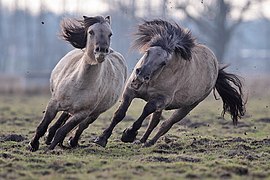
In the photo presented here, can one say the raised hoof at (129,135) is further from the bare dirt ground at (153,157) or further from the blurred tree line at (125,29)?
the blurred tree line at (125,29)

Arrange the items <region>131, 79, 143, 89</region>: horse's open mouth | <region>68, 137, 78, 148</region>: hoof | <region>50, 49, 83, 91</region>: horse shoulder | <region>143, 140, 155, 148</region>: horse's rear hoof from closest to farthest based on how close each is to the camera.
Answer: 1. <region>131, 79, 143, 89</region>: horse's open mouth
2. <region>50, 49, 83, 91</region>: horse shoulder
3. <region>68, 137, 78, 148</region>: hoof
4. <region>143, 140, 155, 148</region>: horse's rear hoof

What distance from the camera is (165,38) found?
34.7 feet

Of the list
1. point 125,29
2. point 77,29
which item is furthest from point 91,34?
point 125,29

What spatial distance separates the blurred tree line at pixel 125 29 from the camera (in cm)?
4416

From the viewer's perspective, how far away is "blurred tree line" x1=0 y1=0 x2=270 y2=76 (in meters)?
44.2

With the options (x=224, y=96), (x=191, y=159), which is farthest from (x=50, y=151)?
(x=224, y=96)

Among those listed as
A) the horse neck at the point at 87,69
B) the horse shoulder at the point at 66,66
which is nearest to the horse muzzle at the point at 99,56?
the horse neck at the point at 87,69

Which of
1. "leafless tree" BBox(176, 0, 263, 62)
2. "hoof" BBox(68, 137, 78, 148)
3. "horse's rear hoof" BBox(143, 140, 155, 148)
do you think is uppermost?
"leafless tree" BBox(176, 0, 263, 62)

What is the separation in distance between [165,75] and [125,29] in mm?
44128

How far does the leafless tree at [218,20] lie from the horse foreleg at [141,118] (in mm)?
32599

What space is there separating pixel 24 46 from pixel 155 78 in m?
71.4

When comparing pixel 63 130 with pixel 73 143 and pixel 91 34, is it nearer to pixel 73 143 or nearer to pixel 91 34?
pixel 73 143

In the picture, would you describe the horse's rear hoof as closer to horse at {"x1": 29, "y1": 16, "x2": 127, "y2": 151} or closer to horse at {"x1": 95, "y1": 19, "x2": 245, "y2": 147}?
horse at {"x1": 95, "y1": 19, "x2": 245, "y2": 147}

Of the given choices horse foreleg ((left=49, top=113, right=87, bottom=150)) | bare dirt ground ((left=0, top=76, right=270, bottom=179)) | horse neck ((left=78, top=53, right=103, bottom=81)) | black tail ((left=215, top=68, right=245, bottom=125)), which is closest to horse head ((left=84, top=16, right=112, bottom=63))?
horse neck ((left=78, top=53, right=103, bottom=81))
